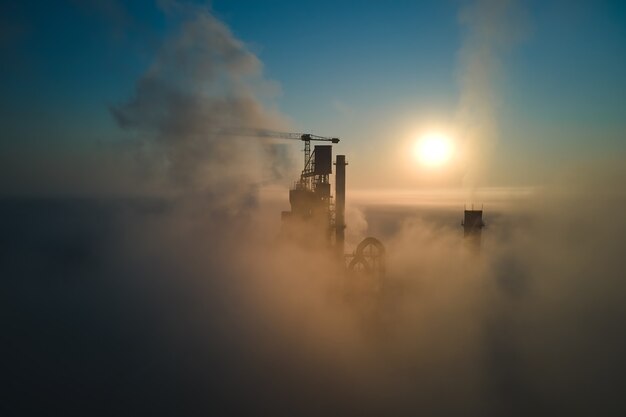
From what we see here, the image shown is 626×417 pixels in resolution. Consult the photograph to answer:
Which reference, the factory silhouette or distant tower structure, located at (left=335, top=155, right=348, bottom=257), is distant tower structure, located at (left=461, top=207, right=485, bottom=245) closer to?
the factory silhouette

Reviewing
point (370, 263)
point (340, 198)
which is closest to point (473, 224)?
point (370, 263)

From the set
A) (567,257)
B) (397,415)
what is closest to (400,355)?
(397,415)

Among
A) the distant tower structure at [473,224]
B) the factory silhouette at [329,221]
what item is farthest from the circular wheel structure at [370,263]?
the distant tower structure at [473,224]

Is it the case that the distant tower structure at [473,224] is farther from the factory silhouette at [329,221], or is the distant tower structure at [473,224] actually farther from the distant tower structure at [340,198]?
the distant tower structure at [340,198]

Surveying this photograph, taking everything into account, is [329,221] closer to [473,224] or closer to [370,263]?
[370,263]

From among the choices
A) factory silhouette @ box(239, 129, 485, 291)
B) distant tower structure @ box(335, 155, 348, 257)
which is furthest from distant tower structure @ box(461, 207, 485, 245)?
distant tower structure @ box(335, 155, 348, 257)

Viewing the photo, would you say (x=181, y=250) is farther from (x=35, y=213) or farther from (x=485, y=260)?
(x=35, y=213)

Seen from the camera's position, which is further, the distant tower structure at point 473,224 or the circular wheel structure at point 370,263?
the distant tower structure at point 473,224

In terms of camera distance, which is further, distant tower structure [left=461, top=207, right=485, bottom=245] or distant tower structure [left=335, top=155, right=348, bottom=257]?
distant tower structure [left=461, top=207, right=485, bottom=245]
